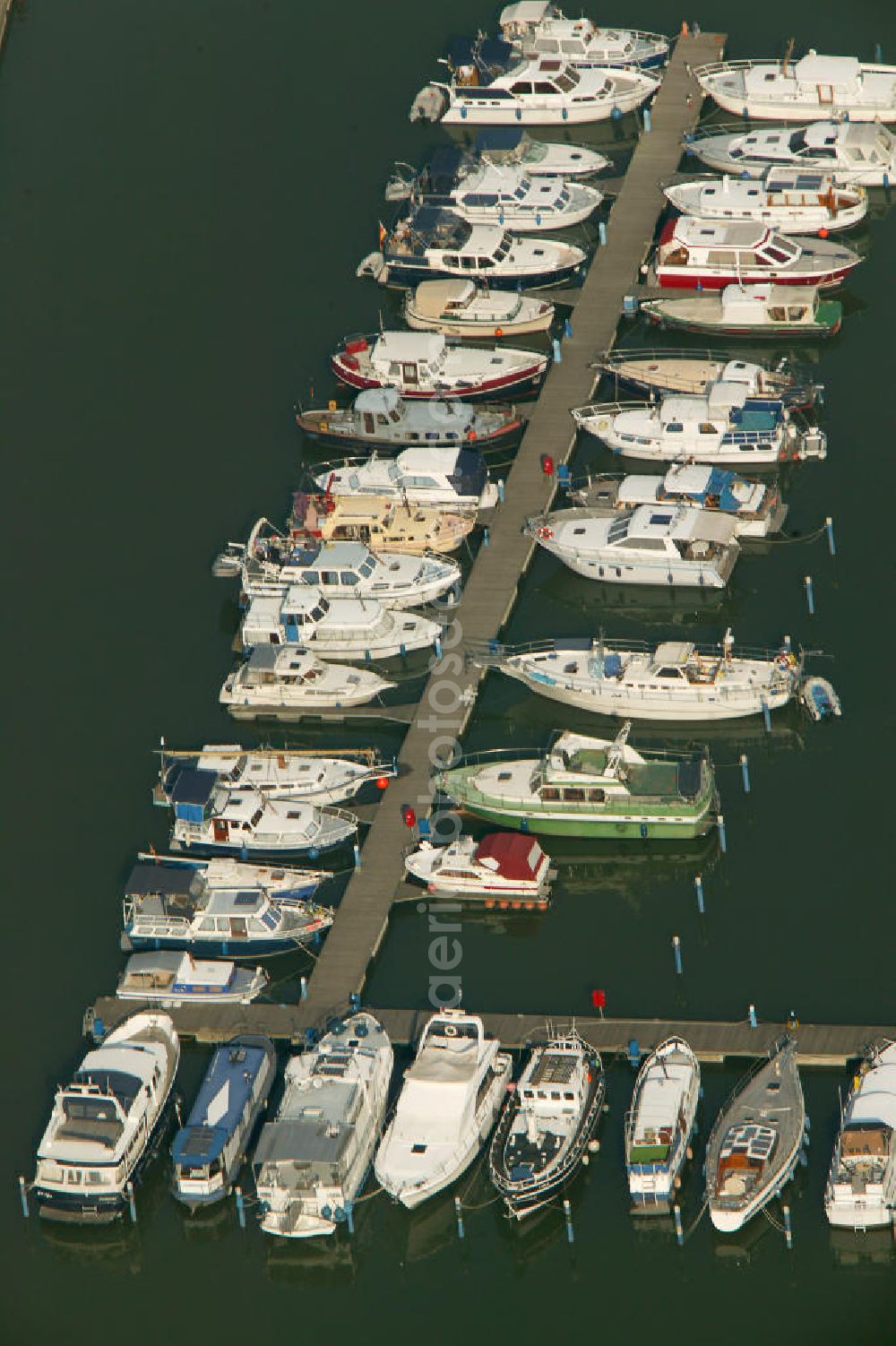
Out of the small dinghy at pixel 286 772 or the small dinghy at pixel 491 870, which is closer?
the small dinghy at pixel 491 870

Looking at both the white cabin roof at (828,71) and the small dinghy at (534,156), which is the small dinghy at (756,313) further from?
the white cabin roof at (828,71)

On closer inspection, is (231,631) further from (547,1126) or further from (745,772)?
(547,1126)

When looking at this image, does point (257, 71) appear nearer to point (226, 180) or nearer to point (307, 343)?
point (226, 180)

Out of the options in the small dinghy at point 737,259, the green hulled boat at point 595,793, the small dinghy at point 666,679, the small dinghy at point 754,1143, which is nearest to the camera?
the small dinghy at point 754,1143

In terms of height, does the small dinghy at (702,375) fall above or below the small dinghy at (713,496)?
above

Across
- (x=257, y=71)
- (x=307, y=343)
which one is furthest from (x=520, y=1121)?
(x=257, y=71)

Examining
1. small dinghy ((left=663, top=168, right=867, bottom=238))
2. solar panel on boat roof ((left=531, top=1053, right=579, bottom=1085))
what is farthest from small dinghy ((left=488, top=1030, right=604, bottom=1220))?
small dinghy ((left=663, top=168, right=867, bottom=238))

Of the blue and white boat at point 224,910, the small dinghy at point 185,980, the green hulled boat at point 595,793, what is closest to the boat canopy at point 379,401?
the green hulled boat at point 595,793
